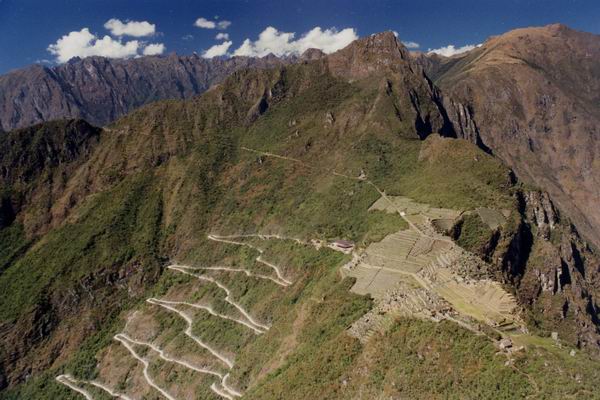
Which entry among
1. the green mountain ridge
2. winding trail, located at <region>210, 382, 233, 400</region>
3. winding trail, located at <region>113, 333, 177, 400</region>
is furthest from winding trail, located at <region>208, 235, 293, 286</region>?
winding trail, located at <region>113, 333, 177, 400</region>

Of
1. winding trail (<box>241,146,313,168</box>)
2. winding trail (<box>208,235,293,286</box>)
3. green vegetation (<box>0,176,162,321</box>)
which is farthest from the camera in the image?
winding trail (<box>241,146,313,168</box>)

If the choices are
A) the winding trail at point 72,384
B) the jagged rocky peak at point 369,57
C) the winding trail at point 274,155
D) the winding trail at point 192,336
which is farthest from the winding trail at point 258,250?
the jagged rocky peak at point 369,57

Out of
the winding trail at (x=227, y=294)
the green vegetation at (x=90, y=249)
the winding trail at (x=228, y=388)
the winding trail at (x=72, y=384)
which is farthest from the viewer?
the green vegetation at (x=90, y=249)

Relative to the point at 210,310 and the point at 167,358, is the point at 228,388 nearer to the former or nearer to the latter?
the point at 167,358

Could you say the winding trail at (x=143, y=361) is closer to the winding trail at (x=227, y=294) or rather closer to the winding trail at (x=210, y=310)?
the winding trail at (x=210, y=310)

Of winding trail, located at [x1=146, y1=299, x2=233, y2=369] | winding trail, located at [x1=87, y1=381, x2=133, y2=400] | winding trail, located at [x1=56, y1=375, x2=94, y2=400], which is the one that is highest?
winding trail, located at [x1=146, y1=299, x2=233, y2=369]

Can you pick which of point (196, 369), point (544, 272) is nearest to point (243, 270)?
point (196, 369)

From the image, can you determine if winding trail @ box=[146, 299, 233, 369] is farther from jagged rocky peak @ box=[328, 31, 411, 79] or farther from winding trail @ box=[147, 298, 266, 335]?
jagged rocky peak @ box=[328, 31, 411, 79]

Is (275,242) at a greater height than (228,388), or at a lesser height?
greater
